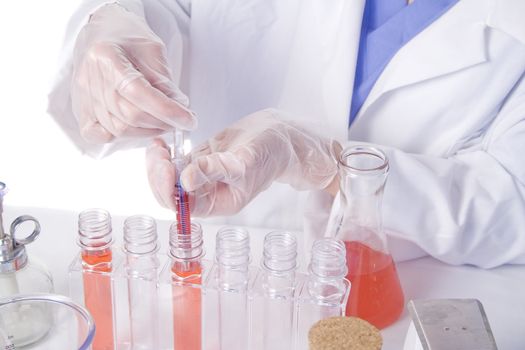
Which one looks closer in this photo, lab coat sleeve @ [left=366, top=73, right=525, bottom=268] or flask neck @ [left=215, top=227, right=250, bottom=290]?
flask neck @ [left=215, top=227, right=250, bottom=290]

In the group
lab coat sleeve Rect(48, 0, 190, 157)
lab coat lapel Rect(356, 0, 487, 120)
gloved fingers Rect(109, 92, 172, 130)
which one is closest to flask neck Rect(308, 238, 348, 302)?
gloved fingers Rect(109, 92, 172, 130)

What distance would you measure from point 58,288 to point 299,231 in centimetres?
32

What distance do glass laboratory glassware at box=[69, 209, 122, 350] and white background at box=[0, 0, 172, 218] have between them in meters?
0.89

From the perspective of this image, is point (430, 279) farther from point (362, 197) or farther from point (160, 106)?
point (160, 106)

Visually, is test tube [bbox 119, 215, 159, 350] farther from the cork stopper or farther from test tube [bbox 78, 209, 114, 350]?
the cork stopper

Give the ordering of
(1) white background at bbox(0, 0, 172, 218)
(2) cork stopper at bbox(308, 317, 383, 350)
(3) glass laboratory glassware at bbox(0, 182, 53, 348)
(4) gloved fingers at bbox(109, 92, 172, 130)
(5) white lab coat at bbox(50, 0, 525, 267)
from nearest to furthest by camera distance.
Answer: (2) cork stopper at bbox(308, 317, 383, 350) < (3) glass laboratory glassware at bbox(0, 182, 53, 348) < (4) gloved fingers at bbox(109, 92, 172, 130) < (5) white lab coat at bbox(50, 0, 525, 267) < (1) white background at bbox(0, 0, 172, 218)

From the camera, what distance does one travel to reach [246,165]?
2.37 ft

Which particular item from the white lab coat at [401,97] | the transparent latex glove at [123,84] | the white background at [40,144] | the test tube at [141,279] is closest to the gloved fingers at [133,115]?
the transparent latex glove at [123,84]

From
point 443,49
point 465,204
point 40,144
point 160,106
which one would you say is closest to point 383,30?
point 443,49

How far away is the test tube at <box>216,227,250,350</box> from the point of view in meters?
0.63

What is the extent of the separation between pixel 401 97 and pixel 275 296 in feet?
1.26

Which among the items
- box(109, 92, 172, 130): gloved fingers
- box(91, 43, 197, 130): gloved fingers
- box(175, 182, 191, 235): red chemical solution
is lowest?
box(175, 182, 191, 235): red chemical solution

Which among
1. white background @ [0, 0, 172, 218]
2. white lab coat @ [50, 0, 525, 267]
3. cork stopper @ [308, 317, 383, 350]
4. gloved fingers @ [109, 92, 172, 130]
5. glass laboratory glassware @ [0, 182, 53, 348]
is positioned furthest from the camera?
Result: white background @ [0, 0, 172, 218]

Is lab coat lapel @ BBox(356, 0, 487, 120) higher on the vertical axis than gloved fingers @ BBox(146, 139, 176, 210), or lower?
higher
